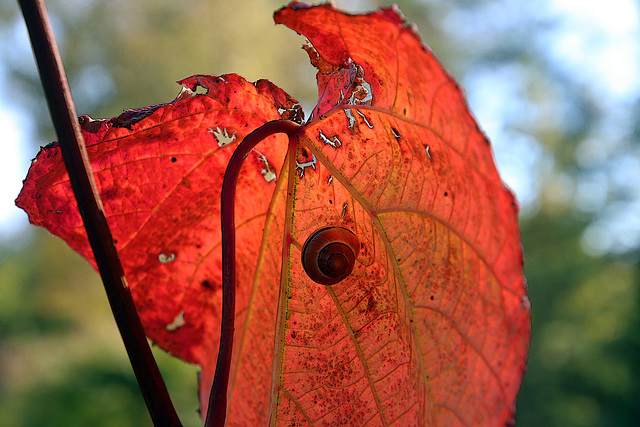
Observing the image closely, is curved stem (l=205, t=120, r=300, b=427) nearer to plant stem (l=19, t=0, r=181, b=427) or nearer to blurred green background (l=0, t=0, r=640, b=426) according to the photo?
plant stem (l=19, t=0, r=181, b=427)

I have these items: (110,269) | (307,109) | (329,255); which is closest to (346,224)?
(329,255)

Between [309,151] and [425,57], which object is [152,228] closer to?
[309,151]

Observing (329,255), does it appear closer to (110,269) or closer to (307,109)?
(110,269)

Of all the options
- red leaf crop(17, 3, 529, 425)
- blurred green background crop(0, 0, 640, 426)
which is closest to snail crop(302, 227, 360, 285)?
red leaf crop(17, 3, 529, 425)

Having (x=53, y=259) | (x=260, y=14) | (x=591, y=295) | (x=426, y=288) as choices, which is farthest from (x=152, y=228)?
(x=53, y=259)

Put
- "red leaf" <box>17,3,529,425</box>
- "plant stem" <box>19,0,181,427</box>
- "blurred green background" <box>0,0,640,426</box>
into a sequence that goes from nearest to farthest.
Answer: "plant stem" <box>19,0,181,427</box>
"red leaf" <box>17,3,529,425</box>
"blurred green background" <box>0,0,640,426</box>

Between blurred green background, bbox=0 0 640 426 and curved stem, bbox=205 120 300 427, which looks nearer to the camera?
curved stem, bbox=205 120 300 427
